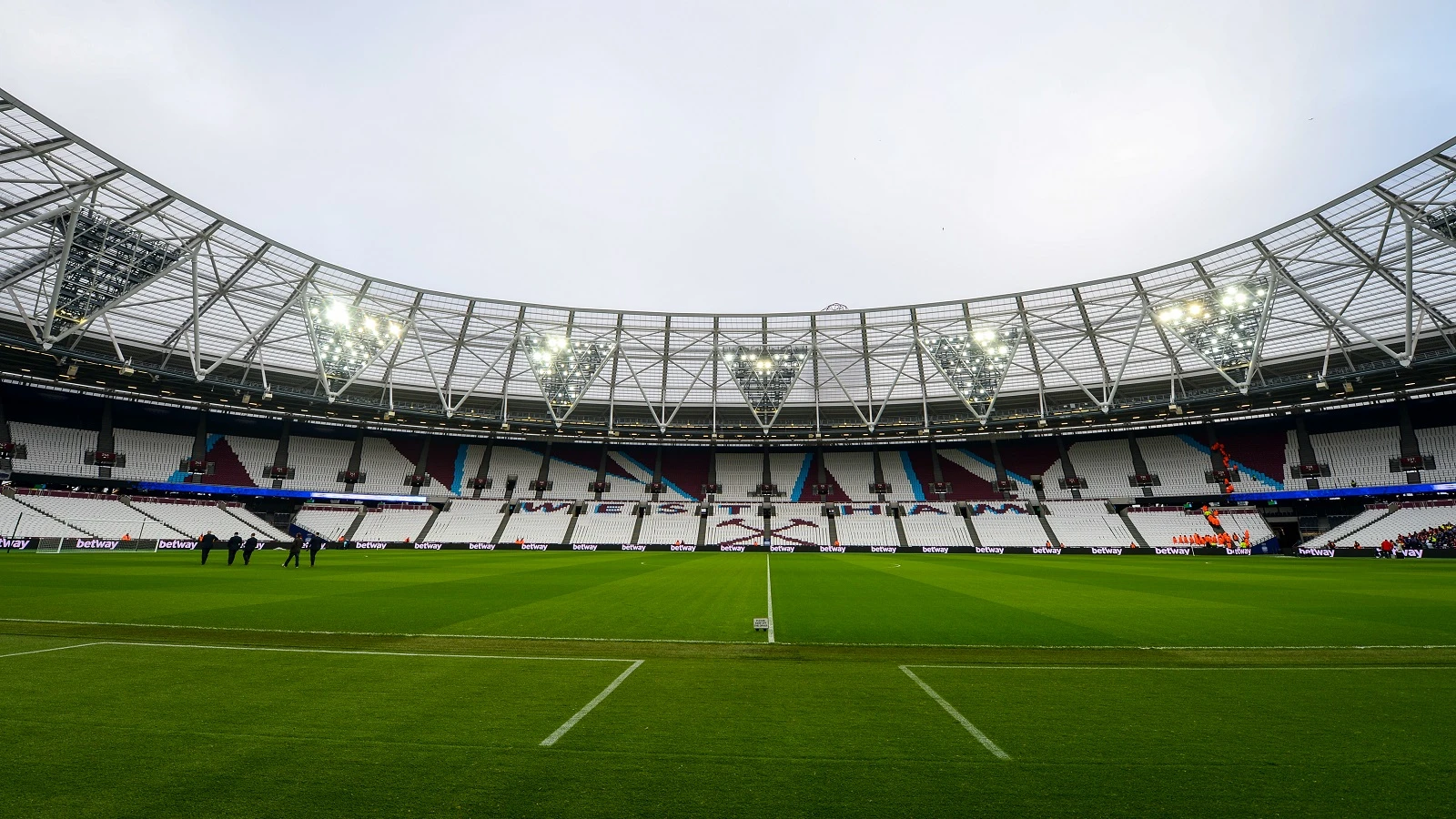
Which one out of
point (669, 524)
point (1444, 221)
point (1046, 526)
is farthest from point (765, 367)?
point (1444, 221)

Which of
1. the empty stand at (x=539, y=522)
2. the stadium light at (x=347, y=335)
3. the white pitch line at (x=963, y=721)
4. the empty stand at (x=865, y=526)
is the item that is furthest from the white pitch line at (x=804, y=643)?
the empty stand at (x=539, y=522)

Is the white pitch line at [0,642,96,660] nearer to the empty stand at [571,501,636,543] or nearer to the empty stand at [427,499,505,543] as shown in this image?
the empty stand at [571,501,636,543]

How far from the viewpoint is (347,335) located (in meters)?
44.3

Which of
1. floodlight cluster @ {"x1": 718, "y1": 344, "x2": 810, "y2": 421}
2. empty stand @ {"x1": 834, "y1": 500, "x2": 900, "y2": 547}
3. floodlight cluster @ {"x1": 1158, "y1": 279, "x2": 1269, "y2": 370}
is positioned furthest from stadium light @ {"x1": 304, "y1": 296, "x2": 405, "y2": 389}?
floodlight cluster @ {"x1": 1158, "y1": 279, "x2": 1269, "y2": 370}

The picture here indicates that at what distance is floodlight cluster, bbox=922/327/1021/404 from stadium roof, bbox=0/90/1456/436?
16 cm

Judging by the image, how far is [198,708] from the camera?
6.09m

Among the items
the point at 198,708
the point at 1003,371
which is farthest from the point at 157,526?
the point at 1003,371

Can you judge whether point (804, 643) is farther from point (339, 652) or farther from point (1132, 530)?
point (1132, 530)

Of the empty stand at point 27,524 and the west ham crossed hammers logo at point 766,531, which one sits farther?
the west ham crossed hammers logo at point 766,531

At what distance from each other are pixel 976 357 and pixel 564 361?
Answer: 34234 millimetres

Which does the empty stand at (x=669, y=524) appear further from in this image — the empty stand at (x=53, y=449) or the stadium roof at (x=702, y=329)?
the empty stand at (x=53, y=449)

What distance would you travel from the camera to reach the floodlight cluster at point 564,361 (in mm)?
49750

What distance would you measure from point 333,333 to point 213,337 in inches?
308

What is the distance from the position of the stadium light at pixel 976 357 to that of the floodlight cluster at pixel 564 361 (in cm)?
2729
